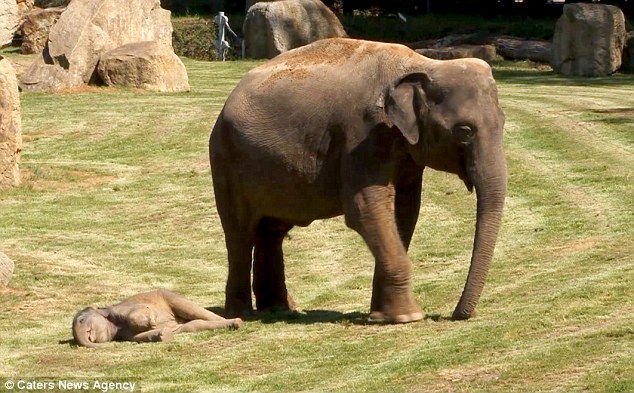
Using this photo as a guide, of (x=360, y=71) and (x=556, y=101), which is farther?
(x=556, y=101)

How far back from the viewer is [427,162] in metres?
13.3

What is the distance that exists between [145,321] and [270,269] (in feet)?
6.51

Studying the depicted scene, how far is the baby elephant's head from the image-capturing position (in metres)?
13.0

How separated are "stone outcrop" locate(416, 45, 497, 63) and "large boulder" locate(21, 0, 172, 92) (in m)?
7.46

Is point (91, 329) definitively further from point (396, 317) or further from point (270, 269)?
point (396, 317)

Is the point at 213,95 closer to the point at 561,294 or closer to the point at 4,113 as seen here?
the point at 4,113

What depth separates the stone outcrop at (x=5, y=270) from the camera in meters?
16.6

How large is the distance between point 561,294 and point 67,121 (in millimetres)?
17940

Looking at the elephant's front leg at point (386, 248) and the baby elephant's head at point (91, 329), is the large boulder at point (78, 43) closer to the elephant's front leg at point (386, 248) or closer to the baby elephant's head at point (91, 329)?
the baby elephant's head at point (91, 329)

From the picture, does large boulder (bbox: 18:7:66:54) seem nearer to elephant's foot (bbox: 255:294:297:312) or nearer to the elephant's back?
elephant's foot (bbox: 255:294:297:312)

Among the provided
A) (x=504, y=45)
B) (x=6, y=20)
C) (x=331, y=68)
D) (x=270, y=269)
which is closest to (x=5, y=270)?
(x=270, y=269)

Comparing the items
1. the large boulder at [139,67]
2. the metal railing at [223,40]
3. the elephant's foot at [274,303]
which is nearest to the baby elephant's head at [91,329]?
the elephant's foot at [274,303]

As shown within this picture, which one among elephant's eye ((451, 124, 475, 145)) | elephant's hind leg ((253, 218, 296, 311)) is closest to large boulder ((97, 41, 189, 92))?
elephant's hind leg ((253, 218, 296, 311))

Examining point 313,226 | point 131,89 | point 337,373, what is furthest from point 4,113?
point 337,373
